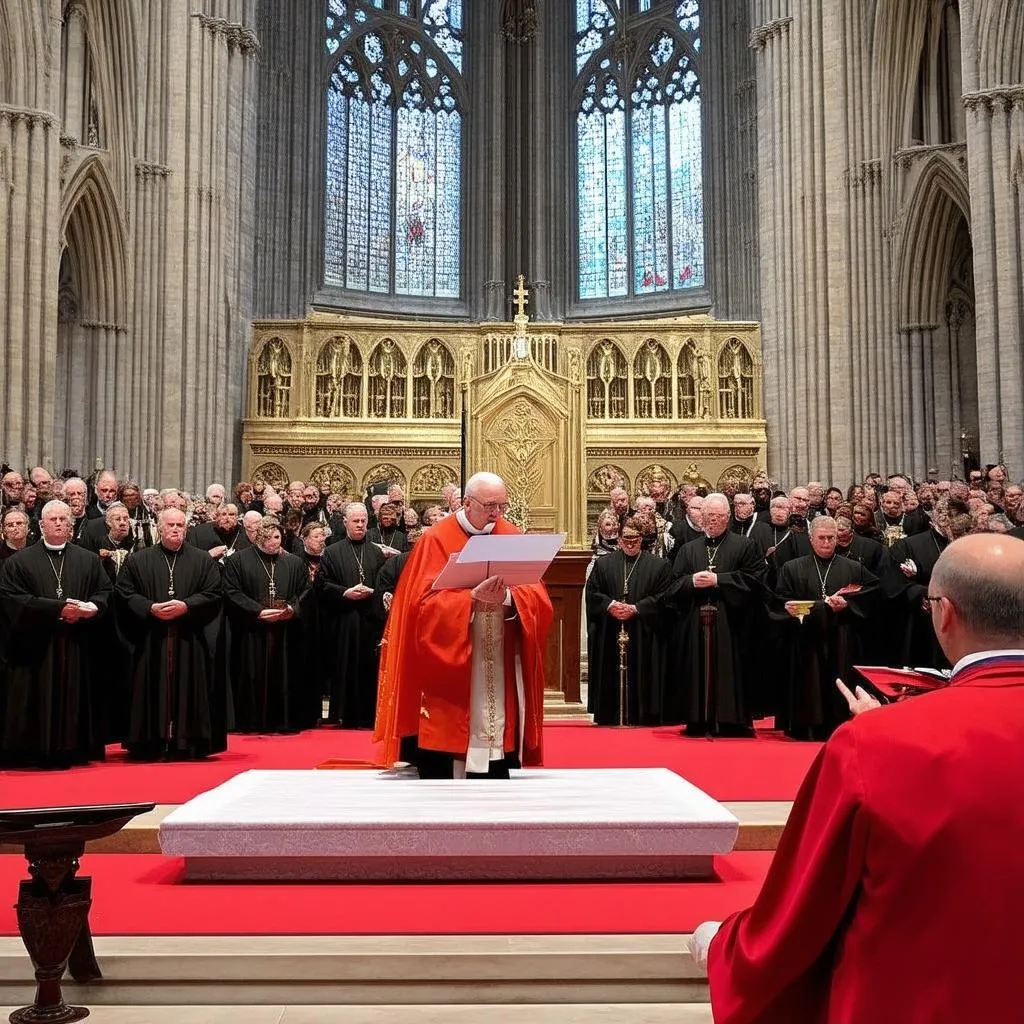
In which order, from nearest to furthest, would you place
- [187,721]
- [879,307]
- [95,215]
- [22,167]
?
1. [187,721]
2. [22,167]
3. [95,215]
4. [879,307]

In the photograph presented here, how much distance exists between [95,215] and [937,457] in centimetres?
1381

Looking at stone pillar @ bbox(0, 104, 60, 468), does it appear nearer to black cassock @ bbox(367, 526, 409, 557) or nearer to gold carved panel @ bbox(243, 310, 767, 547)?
black cassock @ bbox(367, 526, 409, 557)

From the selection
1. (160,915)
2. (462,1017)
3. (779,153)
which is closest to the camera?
(462,1017)

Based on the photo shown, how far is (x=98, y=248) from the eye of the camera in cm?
1903

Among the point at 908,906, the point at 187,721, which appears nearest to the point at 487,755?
the point at 187,721

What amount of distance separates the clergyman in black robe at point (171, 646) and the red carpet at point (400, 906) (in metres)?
2.85

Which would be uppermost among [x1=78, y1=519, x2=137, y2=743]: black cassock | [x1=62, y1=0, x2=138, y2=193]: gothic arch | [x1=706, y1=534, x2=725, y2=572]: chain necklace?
[x1=62, y1=0, x2=138, y2=193]: gothic arch

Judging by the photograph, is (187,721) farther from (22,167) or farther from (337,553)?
(22,167)

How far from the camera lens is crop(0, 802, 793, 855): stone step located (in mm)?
5656

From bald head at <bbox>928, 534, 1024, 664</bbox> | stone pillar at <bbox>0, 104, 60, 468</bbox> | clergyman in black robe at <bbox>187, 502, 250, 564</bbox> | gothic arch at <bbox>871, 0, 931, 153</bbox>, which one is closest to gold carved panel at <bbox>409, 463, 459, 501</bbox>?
stone pillar at <bbox>0, 104, 60, 468</bbox>

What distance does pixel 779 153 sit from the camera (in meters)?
21.5

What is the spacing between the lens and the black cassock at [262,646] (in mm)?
10102

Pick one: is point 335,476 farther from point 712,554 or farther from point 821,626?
point 821,626

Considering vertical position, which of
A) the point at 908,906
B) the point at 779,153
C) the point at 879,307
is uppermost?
the point at 779,153
